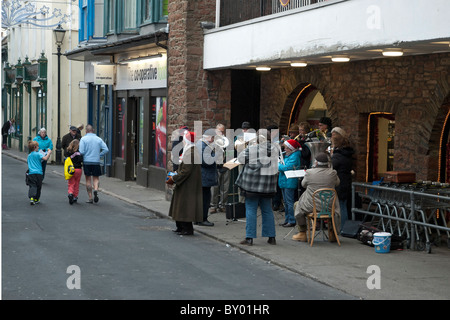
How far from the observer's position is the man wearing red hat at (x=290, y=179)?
1452 centimetres

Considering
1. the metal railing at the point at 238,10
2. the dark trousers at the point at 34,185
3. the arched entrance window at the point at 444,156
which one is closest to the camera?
the arched entrance window at the point at 444,156

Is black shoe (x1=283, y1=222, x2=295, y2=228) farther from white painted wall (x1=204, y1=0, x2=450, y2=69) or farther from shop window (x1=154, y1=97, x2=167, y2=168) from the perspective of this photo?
shop window (x1=154, y1=97, x2=167, y2=168)

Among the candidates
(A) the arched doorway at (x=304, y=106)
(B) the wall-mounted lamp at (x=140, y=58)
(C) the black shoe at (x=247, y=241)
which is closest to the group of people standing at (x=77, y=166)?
(B) the wall-mounted lamp at (x=140, y=58)

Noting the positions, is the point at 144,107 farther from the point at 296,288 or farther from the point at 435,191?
the point at 296,288

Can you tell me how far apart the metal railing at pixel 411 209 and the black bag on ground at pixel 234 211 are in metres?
2.62

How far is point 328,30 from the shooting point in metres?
13.0

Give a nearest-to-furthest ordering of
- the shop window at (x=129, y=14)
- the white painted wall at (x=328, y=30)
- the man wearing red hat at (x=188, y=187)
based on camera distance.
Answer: the white painted wall at (x=328, y=30) → the man wearing red hat at (x=188, y=187) → the shop window at (x=129, y=14)

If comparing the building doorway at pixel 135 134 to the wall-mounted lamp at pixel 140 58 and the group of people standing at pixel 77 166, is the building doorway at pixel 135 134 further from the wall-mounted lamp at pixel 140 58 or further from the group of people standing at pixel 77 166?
the group of people standing at pixel 77 166

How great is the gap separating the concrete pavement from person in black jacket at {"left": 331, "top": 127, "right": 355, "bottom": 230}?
658 millimetres

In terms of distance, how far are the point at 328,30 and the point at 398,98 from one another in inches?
99.6

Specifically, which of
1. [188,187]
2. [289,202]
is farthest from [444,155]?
[188,187]

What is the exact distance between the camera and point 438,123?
13.9m

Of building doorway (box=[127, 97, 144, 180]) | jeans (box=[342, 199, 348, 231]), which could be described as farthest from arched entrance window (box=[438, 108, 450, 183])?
building doorway (box=[127, 97, 144, 180])
